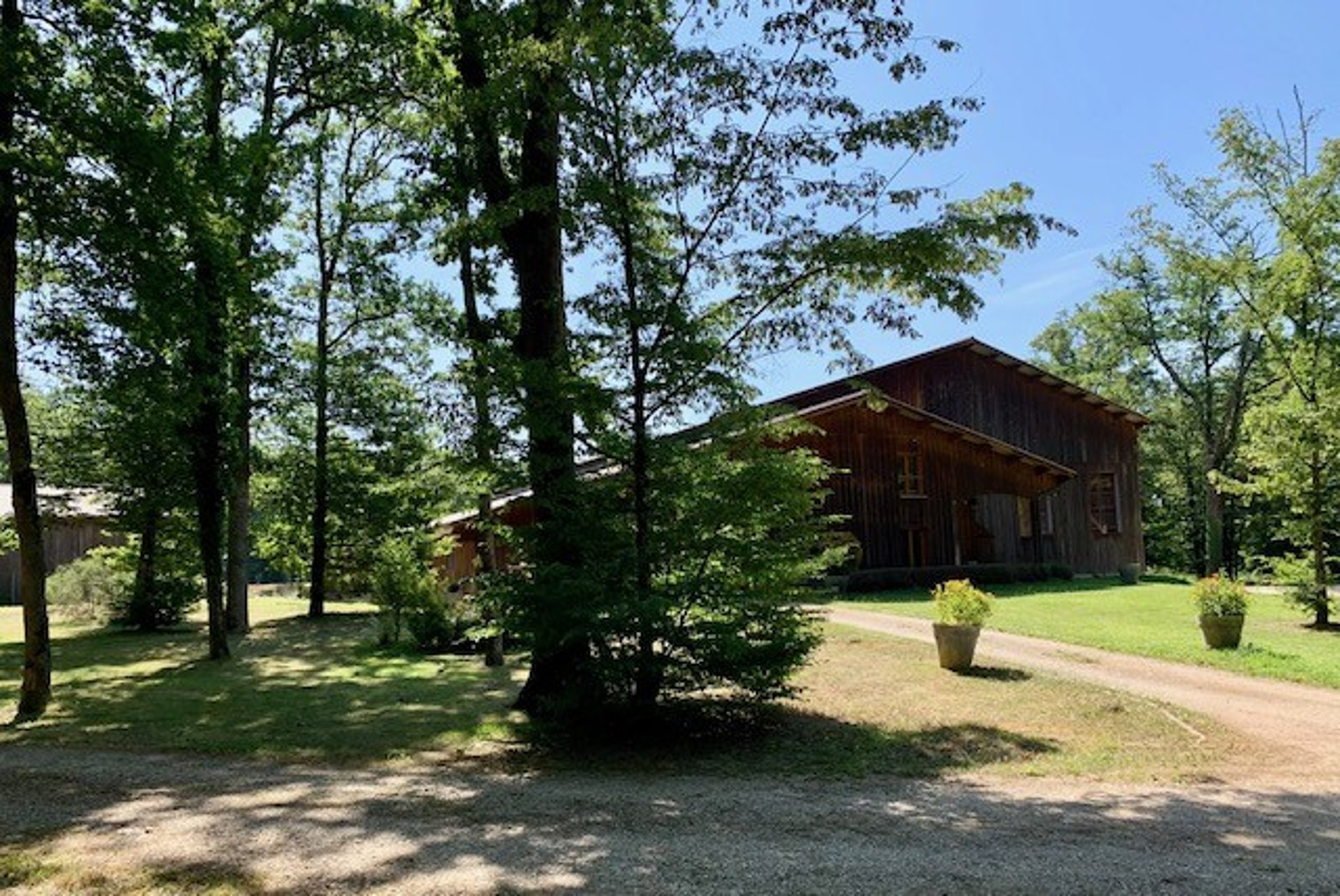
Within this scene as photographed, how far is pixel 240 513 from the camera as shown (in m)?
20.1

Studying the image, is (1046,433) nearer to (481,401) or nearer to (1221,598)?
(1221,598)

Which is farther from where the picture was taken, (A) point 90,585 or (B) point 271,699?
(A) point 90,585

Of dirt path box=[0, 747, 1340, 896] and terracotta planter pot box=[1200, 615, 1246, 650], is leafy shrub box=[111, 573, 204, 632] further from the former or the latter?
terracotta planter pot box=[1200, 615, 1246, 650]

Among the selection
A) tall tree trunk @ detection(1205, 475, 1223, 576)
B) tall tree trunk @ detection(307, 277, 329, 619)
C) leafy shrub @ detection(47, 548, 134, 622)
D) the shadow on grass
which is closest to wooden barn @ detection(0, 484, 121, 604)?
leafy shrub @ detection(47, 548, 134, 622)

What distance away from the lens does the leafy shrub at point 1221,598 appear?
551 inches

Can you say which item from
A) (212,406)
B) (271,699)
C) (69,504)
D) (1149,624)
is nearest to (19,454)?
(271,699)

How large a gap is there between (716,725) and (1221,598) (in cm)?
942

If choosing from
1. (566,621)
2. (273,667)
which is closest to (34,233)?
(273,667)

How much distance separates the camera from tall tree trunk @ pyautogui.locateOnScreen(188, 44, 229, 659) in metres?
14.0

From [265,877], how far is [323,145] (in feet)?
67.4

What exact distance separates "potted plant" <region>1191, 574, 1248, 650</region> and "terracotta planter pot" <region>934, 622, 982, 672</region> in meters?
4.72

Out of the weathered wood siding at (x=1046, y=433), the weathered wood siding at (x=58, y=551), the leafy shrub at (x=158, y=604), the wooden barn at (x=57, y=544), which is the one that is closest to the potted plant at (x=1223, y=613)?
the weathered wood siding at (x=1046, y=433)

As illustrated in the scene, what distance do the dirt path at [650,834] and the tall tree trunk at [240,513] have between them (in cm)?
1162

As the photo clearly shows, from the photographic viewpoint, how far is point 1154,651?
14.1 meters
